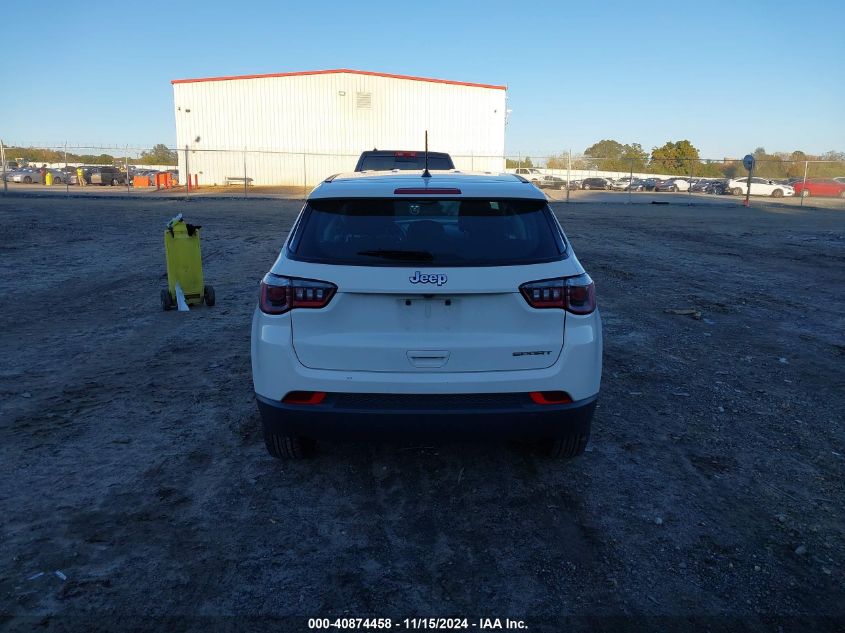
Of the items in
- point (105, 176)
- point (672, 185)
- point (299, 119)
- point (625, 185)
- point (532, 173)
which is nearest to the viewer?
point (532, 173)

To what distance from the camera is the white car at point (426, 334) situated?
10.9ft

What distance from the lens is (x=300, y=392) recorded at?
339 centimetres

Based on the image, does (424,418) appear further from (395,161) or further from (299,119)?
(299,119)

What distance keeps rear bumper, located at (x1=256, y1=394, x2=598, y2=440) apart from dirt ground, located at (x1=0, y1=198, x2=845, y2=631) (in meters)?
0.45

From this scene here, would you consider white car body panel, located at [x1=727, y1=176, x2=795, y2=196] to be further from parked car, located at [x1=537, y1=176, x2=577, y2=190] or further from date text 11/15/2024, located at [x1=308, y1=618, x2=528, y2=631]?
date text 11/15/2024, located at [x1=308, y1=618, x2=528, y2=631]

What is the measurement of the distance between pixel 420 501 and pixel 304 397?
0.89 meters

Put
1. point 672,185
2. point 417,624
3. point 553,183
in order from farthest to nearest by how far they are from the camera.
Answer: point 672,185 < point 553,183 < point 417,624

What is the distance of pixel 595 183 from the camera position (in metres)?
48.0

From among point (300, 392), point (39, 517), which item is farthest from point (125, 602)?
point (300, 392)

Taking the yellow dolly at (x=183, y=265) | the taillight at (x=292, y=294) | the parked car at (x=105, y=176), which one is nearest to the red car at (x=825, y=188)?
the yellow dolly at (x=183, y=265)

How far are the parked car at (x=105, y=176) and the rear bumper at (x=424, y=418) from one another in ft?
164

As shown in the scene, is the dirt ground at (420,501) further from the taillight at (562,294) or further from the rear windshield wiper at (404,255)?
the rear windshield wiper at (404,255)

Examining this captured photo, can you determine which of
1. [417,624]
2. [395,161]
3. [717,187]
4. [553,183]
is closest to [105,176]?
[553,183]

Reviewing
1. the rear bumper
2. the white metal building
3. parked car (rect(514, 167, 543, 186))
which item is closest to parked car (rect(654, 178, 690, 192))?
parked car (rect(514, 167, 543, 186))
